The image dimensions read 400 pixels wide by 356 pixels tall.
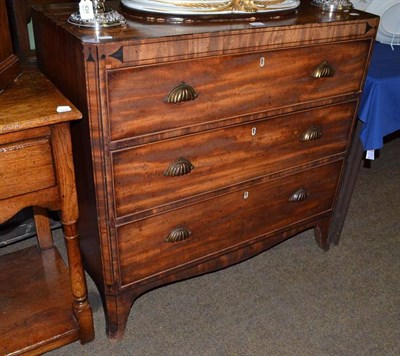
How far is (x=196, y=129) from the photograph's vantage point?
4.54 ft

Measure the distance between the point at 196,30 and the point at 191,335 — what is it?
103cm

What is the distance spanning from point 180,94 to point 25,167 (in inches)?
17.6

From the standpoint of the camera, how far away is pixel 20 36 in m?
1.84

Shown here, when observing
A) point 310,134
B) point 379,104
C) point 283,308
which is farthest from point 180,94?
point 283,308

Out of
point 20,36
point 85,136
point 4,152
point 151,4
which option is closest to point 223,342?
point 85,136

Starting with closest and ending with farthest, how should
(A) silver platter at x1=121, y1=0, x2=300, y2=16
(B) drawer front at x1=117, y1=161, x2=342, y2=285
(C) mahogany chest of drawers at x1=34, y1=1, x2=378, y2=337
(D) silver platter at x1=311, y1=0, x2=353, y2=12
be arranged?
(C) mahogany chest of drawers at x1=34, y1=1, x2=378, y2=337 → (A) silver platter at x1=121, y1=0, x2=300, y2=16 → (B) drawer front at x1=117, y1=161, x2=342, y2=285 → (D) silver platter at x1=311, y1=0, x2=353, y2=12

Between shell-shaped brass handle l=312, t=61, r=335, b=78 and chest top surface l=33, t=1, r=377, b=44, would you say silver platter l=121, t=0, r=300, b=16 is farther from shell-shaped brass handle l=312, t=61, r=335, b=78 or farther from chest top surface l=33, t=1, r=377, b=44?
shell-shaped brass handle l=312, t=61, r=335, b=78

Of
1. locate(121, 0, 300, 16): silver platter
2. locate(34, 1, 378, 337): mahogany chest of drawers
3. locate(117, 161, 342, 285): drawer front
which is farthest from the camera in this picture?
locate(117, 161, 342, 285): drawer front

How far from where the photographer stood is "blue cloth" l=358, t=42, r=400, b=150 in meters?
1.71

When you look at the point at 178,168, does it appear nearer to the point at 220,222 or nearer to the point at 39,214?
the point at 220,222

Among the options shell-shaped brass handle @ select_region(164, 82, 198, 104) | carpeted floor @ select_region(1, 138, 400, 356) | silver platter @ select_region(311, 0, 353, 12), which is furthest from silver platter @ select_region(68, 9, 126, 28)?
carpeted floor @ select_region(1, 138, 400, 356)

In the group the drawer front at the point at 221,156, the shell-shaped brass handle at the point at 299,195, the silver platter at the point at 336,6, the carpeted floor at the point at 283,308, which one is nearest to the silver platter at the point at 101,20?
the drawer front at the point at 221,156

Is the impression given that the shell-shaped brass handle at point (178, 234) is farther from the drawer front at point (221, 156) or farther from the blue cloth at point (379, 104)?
the blue cloth at point (379, 104)

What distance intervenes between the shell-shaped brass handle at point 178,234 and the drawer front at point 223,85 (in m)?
0.37
